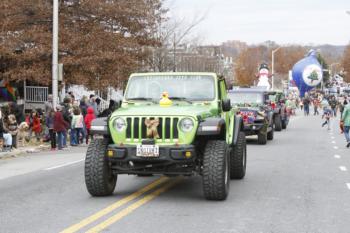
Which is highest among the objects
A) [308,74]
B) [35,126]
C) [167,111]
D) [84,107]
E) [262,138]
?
[308,74]

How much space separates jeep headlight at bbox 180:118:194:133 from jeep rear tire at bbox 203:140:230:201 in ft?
1.46

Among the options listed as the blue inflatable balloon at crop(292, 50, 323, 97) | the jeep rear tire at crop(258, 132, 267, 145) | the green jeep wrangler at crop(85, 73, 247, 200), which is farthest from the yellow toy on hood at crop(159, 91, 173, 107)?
Result: the blue inflatable balloon at crop(292, 50, 323, 97)

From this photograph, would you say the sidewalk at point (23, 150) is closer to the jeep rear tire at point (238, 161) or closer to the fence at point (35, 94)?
the jeep rear tire at point (238, 161)

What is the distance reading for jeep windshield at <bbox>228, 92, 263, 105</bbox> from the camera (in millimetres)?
23062

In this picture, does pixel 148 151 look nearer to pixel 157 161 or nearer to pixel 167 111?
pixel 157 161

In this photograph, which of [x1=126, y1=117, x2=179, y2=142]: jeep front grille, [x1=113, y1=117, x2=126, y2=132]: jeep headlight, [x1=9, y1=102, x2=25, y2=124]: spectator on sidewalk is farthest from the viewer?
[x1=9, y1=102, x2=25, y2=124]: spectator on sidewalk

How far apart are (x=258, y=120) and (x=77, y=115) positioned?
6.09 m

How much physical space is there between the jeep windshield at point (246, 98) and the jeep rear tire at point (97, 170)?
13.5 m

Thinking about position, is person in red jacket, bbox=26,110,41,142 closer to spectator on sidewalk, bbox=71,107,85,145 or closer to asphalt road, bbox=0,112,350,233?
spectator on sidewalk, bbox=71,107,85,145

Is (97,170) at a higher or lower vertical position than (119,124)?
lower

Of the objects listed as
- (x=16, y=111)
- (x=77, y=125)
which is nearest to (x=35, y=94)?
(x=16, y=111)

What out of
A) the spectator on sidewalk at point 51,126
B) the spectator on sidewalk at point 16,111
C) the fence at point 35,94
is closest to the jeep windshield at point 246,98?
the spectator on sidewalk at point 51,126

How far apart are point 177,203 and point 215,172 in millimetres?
743

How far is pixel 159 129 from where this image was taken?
30.8 feet
